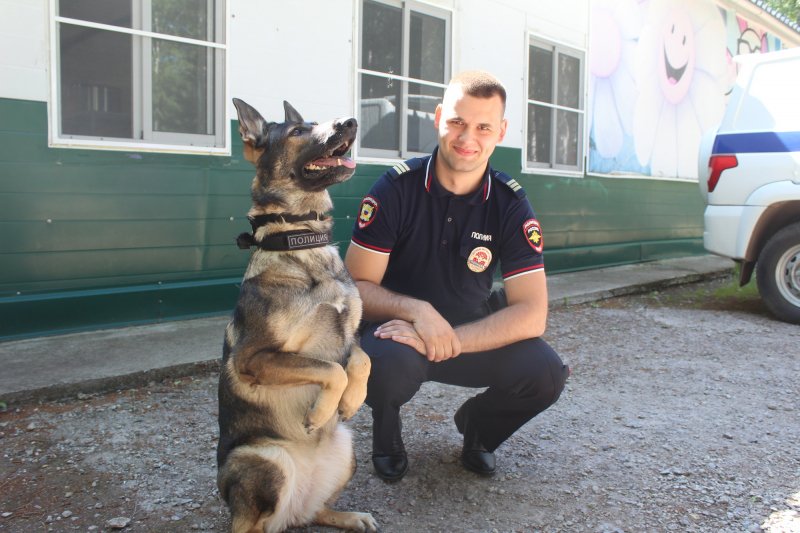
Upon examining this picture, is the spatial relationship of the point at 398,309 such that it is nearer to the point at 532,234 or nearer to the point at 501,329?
the point at 501,329

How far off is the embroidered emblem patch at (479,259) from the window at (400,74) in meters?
3.70

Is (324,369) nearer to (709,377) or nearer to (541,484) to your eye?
(541,484)

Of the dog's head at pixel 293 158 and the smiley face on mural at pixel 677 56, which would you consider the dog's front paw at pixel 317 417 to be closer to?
the dog's head at pixel 293 158

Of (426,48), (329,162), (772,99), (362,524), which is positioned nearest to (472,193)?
(329,162)

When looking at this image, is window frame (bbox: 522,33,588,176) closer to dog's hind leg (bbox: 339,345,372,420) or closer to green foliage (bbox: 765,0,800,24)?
dog's hind leg (bbox: 339,345,372,420)

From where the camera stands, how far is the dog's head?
241 cm

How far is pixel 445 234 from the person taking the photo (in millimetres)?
3037

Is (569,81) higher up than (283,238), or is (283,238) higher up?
(569,81)

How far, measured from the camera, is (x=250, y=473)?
2141 mm

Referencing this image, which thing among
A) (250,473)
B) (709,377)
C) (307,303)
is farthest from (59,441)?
(709,377)

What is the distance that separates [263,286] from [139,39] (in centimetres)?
361

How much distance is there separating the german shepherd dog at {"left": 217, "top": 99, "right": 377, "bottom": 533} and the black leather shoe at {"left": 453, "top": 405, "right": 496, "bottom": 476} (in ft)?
2.22

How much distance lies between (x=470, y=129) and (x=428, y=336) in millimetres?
981

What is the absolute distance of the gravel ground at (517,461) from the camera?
2.59 metres
